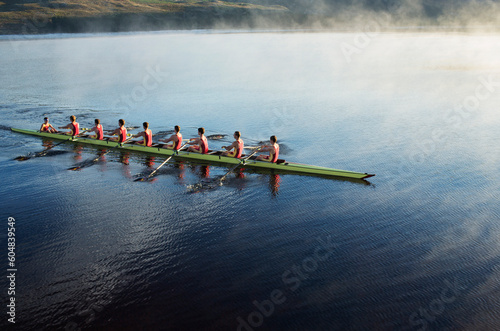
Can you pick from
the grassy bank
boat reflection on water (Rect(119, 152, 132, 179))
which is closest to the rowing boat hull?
boat reflection on water (Rect(119, 152, 132, 179))

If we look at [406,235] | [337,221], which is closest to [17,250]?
[337,221]

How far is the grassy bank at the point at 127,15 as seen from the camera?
74.2m

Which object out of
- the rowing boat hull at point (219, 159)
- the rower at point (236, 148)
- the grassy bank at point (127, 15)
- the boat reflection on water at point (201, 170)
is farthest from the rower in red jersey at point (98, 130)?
the grassy bank at point (127, 15)

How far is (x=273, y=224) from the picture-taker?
1298 centimetres

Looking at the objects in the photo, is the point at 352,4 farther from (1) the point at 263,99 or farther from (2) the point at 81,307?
(2) the point at 81,307

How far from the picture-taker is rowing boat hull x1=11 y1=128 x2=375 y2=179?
1596 cm

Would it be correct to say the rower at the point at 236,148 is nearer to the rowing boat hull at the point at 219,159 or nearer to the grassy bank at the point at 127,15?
the rowing boat hull at the point at 219,159

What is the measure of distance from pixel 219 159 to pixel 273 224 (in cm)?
567

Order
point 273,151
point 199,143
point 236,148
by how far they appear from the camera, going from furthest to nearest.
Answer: point 199,143, point 236,148, point 273,151

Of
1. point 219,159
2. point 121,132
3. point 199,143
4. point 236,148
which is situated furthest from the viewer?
point 121,132

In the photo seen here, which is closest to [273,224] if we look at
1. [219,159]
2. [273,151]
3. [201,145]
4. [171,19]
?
[273,151]

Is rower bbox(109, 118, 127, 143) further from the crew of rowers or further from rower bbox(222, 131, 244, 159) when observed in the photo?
rower bbox(222, 131, 244, 159)

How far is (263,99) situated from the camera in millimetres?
30547

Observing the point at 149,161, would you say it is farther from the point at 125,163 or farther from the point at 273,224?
the point at 273,224
